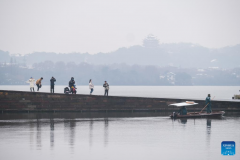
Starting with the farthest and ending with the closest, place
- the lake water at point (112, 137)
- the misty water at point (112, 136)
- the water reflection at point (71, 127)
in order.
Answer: the water reflection at point (71, 127) → the misty water at point (112, 136) → the lake water at point (112, 137)

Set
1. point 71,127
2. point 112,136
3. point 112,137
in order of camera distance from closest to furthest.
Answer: point 112,137 → point 112,136 → point 71,127

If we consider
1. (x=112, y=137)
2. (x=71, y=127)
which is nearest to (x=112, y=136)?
(x=112, y=137)

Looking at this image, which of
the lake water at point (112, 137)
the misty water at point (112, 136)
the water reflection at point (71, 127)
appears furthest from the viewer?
the water reflection at point (71, 127)

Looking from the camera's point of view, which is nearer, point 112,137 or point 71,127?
point 112,137

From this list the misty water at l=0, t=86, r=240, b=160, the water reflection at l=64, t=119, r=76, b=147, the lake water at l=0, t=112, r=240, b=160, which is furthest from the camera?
the water reflection at l=64, t=119, r=76, b=147

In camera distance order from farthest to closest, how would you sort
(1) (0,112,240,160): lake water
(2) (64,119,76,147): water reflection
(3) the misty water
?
(2) (64,119,76,147): water reflection → (3) the misty water → (1) (0,112,240,160): lake water

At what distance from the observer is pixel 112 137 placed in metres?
33.7

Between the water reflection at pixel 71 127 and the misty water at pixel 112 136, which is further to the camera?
the water reflection at pixel 71 127

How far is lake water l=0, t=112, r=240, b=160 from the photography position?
2689 cm

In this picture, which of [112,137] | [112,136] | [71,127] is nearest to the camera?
[112,137]

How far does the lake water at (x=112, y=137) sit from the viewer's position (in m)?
26.9

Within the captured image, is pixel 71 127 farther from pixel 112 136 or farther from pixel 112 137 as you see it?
pixel 112 137

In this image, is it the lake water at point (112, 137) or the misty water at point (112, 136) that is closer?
the lake water at point (112, 137)

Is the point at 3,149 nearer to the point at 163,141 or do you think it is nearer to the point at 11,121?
the point at 163,141
